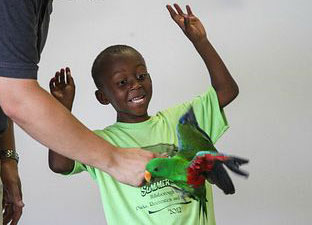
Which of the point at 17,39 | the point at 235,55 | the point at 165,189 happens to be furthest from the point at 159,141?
the point at 235,55

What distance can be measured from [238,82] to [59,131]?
0.83 meters

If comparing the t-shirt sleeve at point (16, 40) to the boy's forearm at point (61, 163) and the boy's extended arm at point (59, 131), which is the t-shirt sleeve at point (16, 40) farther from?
the boy's forearm at point (61, 163)

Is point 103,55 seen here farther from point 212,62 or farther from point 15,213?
point 15,213

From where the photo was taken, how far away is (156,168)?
2.05 feet

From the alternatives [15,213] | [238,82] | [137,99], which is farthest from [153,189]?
[238,82]

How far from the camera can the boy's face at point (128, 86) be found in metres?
0.95

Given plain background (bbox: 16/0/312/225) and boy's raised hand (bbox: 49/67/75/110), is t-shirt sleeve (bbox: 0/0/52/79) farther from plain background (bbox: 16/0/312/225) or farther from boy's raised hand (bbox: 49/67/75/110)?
plain background (bbox: 16/0/312/225)

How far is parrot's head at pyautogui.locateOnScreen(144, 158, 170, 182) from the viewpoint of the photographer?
2.04ft

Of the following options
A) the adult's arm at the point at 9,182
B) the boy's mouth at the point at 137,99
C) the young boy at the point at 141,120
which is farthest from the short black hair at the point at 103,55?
the adult's arm at the point at 9,182

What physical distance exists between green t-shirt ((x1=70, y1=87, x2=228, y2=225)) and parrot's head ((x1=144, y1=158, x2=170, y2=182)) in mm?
231

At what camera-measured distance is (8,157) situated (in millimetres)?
929

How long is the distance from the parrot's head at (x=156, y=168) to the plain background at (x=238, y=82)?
2.19ft

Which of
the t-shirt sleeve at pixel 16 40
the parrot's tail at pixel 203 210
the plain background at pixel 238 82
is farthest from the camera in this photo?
the plain background at pixel 238 82

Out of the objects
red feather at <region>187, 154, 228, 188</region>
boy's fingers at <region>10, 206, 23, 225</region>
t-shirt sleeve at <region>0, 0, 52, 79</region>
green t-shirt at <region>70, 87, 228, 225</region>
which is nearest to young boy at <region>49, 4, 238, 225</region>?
green t-shirt at <region>70, 87, 228, 225</region>
